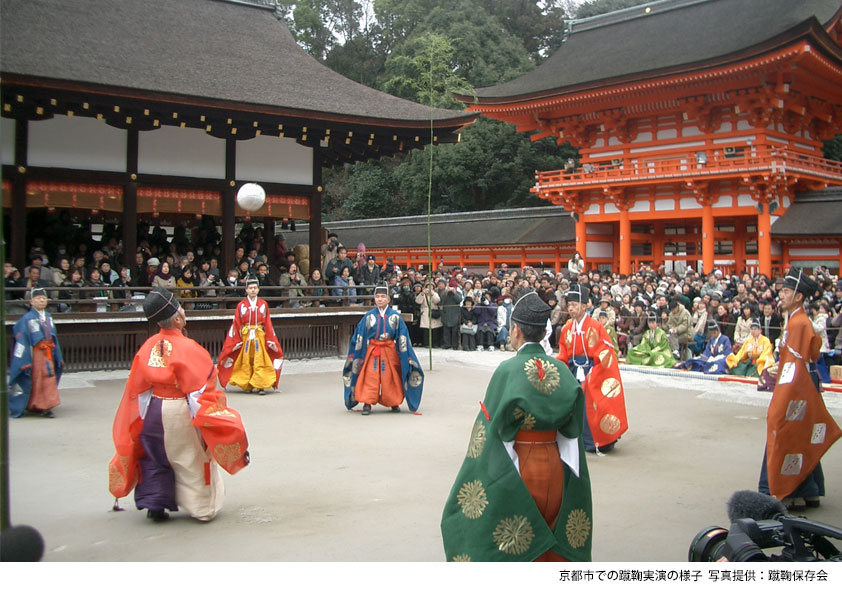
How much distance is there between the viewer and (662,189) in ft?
71.4

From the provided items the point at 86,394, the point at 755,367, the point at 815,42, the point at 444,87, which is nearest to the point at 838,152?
the point at 815,42

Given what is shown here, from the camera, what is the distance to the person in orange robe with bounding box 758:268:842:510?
5367mm

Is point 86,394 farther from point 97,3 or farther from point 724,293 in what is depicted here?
point 724,293

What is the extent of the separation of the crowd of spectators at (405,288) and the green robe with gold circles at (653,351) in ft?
1.24

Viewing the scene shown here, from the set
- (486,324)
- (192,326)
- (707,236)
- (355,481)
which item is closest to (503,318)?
(486,324)

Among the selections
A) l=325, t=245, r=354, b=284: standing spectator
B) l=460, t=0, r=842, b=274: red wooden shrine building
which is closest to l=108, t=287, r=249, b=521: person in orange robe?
l=325, t=245, r=354, b=284: standing spectator

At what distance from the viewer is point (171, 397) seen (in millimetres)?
4918

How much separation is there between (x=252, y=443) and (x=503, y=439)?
4.48 metres

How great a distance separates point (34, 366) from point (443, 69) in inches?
1230

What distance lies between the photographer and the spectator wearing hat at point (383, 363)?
8938mm

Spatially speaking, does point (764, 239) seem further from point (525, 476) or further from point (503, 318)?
point (525, 476)

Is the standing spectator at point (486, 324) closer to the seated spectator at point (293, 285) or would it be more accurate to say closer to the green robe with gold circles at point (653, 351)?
the green robe with gold circles at point (653, 351)

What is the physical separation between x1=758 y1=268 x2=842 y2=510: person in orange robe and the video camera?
9.23 ft

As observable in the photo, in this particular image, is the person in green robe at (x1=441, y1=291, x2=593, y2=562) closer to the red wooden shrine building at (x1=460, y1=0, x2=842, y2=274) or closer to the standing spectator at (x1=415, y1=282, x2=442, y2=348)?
the standing spectator at (x1=415, y1=282, x2=442, y2=348)
